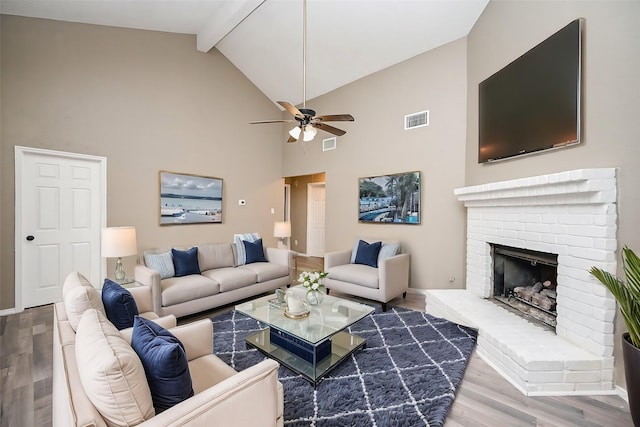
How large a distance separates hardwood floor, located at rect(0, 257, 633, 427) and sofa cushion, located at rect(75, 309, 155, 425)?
1.30 metres

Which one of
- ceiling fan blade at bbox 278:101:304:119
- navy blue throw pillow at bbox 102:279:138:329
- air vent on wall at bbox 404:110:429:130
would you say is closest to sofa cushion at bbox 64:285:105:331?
navy blue throw pillow at bbox 102:279:138:329

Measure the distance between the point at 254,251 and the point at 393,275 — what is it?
6.83ft

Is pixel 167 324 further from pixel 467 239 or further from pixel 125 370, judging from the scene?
pixel 467 239

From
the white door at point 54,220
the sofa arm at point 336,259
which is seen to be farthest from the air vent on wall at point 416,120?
the white door at point 54,220

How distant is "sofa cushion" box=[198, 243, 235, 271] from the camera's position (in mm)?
3805

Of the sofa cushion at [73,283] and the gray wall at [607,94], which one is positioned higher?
the gray wall at [607,94]

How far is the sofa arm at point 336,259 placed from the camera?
403cm

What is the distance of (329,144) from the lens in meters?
5.26

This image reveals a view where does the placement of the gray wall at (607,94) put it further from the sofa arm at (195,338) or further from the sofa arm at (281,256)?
the sofa arm at (281,256)

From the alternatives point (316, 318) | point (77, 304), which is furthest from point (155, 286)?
point (316, 318)

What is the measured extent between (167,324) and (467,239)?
3.36 meters

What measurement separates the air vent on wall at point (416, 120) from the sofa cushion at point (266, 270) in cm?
286

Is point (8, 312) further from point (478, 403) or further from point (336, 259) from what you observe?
point (478, 403)

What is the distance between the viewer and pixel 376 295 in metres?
3.41
